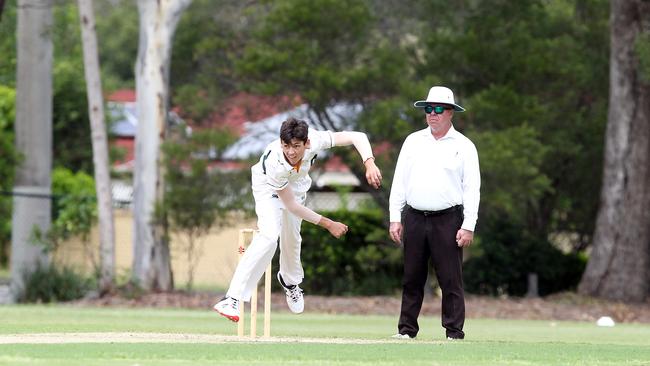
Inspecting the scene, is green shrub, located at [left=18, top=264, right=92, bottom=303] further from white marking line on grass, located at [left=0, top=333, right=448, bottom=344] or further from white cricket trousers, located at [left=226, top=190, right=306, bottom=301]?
white cricket trousers, located at [left=226, top=190, right=306, bottom=301]

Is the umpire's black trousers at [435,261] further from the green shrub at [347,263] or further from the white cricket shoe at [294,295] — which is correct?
the green shrub at [347,263]

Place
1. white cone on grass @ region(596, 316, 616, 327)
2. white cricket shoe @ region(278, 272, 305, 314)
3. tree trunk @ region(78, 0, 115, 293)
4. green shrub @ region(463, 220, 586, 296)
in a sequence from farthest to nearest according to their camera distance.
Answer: green shrub @ region(463, 220, 586, 296) → tree trunk @ region(78, 0, 115, 293) → white cone on grass @ region(596, 316, 616, 327) → white cricket shoe @ region(278, 272, 305, 314)

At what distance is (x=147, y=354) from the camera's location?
10055 millimetres

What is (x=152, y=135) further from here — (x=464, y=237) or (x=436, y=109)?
(x=464, y=237)

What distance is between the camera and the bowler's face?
11656 millimetres

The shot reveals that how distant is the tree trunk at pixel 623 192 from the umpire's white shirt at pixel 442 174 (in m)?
13.5

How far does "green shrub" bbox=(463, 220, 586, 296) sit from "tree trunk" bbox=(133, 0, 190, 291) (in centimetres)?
604

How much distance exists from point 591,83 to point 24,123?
10714mm

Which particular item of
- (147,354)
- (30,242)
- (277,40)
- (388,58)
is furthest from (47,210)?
(147,354)

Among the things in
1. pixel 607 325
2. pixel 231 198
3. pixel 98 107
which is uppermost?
pixel 98 107

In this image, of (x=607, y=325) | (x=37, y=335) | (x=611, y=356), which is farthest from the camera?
(x=607, y=325)

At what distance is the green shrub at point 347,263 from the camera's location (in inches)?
1067

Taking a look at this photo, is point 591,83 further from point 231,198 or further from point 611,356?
point 611,356

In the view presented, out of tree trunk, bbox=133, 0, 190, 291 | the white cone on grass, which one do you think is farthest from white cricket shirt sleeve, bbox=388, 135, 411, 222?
tree trunk, bbox=133, 0, 190, 291
